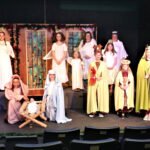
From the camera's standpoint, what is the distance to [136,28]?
8312 mm

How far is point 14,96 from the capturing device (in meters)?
6.44

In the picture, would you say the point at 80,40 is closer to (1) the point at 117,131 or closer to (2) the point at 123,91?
(2) the point at 123,91

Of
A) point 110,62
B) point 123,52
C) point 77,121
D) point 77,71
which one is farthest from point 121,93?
point 123,52

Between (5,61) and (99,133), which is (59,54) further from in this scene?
(99,133)

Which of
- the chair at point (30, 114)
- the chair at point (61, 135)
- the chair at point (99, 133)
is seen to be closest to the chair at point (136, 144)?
the chair at point (99, 133)

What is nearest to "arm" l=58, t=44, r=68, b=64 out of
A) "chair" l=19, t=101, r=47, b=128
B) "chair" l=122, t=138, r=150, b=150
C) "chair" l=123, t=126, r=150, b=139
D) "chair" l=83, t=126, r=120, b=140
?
"chair" l=19, t=101, r=47, b=128

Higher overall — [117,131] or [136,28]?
[136,28]

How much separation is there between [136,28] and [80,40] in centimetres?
138

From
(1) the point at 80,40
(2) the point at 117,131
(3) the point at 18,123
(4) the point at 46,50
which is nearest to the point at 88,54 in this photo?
(1) the point at 80,40

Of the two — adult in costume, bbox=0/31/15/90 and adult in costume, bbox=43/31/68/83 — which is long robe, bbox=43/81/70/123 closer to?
adult in costume, bbox=43/31/68/83

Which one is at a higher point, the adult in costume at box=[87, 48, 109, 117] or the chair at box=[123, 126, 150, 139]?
the adult in costume at box=[87, 48, 109, 117]

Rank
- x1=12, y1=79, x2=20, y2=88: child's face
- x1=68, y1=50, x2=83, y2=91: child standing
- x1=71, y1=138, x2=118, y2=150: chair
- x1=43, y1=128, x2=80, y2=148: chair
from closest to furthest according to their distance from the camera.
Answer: x1=71, y1=138, x2=118, y2=150: chair → x1=43, y1=128, x2=80, y2=148: chair → x1=12, y1=79, x2=20, y2=88: child's face → x1=68, y1=50, x2=83, y2=91: child standing

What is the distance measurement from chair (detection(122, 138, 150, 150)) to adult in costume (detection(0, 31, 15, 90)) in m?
3.77

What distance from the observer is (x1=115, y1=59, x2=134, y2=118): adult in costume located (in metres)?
6.75
